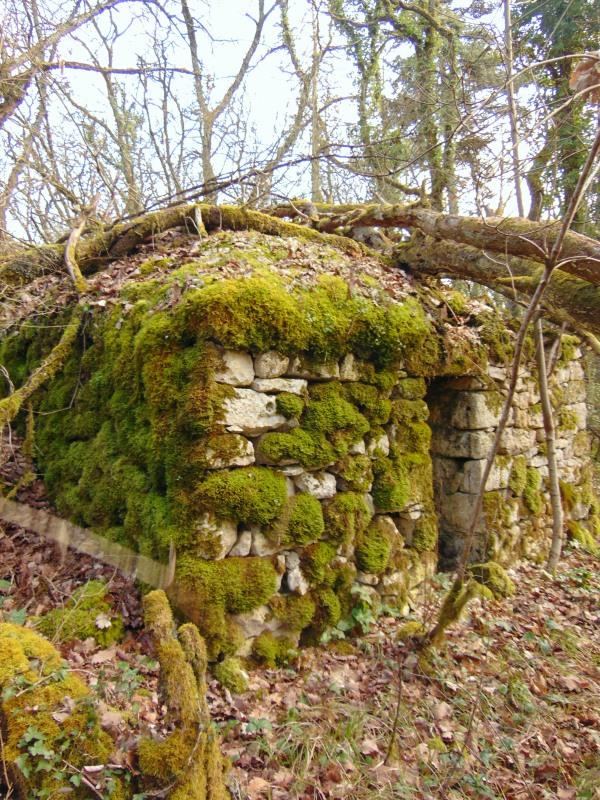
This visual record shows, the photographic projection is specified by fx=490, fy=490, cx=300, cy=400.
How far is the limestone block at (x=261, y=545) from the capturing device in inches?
132

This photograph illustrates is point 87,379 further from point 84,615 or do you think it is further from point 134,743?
point 134,743

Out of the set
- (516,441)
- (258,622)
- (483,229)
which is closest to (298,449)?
(258,622)

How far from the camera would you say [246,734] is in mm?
2688

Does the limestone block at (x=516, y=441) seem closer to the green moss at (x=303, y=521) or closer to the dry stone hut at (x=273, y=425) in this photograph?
the dry stone hut at (x=273, y=425)

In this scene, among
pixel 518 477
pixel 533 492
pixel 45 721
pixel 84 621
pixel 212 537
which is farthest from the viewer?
pixel 533 492

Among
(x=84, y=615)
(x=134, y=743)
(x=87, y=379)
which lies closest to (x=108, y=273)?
(x=87, y=379)

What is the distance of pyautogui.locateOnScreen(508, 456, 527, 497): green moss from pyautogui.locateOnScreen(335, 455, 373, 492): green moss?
7.32ft

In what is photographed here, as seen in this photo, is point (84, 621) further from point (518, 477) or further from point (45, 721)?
point (518, 477)

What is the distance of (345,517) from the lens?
3.79 meters

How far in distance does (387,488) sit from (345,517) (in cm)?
57

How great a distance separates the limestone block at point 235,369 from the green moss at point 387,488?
143 cm

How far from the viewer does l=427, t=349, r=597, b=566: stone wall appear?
4996mm

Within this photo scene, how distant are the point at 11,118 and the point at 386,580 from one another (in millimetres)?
6614

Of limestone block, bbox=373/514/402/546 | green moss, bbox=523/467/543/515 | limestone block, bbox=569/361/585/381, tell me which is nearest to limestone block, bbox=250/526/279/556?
limestone block, bbox=373/514/402/546
